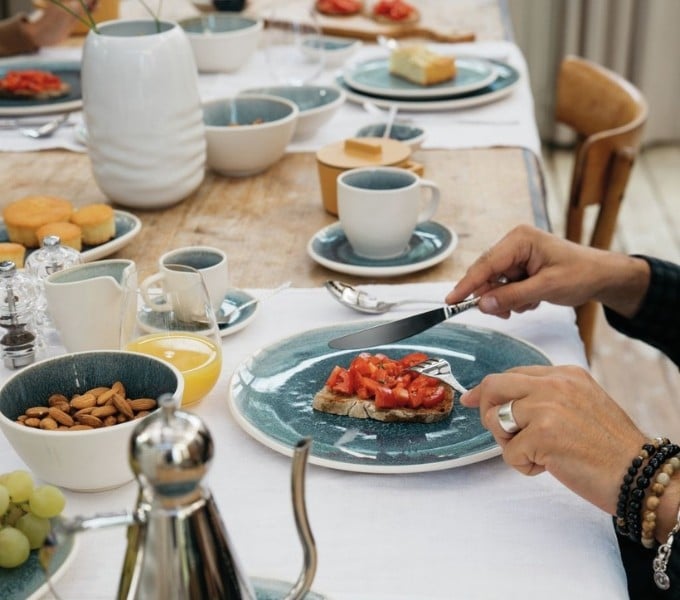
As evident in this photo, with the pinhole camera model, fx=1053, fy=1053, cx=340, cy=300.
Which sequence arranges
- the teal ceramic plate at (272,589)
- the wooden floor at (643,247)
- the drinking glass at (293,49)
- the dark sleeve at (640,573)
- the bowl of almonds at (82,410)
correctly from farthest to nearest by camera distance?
the wooden floor at (643,247)
the drinking glass at (293,49)
the dark sleeve at (640,573)
the bowl of almonds at (82,410)
the teal ceramic plate at (272,589)

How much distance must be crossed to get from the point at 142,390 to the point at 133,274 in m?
0.16

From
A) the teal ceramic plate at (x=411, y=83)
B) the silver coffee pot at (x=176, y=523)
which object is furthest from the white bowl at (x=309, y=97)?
the silver coffee pot at (x=176, y=523)

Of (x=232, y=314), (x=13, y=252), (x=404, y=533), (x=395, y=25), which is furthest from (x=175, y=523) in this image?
(x=395, y=25)

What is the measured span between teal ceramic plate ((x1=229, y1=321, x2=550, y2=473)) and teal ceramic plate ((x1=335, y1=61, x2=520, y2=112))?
2.80ft

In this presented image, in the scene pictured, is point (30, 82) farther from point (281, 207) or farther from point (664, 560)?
point (664, 560)

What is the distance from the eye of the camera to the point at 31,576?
2.31 ft

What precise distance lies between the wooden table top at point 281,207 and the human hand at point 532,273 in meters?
0.13

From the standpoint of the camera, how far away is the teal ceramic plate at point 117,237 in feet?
4.13

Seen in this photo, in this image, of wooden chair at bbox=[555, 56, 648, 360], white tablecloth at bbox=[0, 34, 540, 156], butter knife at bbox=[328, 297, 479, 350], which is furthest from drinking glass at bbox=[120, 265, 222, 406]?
wooden chair at bbox=[555, 56, 648, 360]

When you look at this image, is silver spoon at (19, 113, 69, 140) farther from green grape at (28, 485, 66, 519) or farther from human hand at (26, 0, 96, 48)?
green grape at (28, 485, 66, 519)

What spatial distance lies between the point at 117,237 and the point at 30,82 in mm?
717

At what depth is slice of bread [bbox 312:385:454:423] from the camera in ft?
2.93

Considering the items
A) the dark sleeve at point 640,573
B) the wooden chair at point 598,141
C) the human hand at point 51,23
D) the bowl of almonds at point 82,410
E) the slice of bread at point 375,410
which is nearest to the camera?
the bowl of almonds at point 82,410

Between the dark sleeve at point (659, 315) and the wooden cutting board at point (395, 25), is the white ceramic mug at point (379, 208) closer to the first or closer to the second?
the dark sleeve at point (659, 315)
